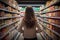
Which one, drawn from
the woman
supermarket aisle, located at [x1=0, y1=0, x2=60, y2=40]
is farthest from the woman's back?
supermarket aisle, located at [x1=0, y1=0, x2=60, y2=40]

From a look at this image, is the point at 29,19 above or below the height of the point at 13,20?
above

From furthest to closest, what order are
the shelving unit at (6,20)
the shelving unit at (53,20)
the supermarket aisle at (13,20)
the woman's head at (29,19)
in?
the shelving unit at (53,20), the supermarket aisle at (13,20), the shelving unit at (6,20), the woman's head at (29,19)

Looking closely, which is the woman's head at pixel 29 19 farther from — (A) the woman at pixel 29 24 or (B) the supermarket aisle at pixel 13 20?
(B) the supermarket aisle at pixel 13 20

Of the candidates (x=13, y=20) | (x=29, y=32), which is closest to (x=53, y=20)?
(x=29, y=32)

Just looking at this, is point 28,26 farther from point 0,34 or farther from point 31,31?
point 0,34

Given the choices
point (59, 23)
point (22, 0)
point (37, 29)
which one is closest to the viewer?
point (37, 29)

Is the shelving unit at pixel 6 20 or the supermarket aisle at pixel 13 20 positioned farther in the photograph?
the supermarket aisle at pixel 13 20

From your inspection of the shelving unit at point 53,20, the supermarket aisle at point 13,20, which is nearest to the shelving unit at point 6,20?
the supermarket aisle at point 13,20

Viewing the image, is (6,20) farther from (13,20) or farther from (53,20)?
(13,20)

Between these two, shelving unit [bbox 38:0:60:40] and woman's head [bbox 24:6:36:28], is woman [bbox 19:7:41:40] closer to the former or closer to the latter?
woman's head [bbox 24:6:36:28]

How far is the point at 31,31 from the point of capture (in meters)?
3.84

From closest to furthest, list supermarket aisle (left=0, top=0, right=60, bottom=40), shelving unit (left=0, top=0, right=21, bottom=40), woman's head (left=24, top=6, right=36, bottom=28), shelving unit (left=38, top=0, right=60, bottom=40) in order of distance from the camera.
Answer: woman's head (left=24, top=6, right=36, bottom=28)
shelving unit (left=0, top=0, right=21, bottom=40)
supermarket aisle (left=0, top=0, right=60, bottom=40)
shelving unit (left=38, top=0, right=60, bottom=40)

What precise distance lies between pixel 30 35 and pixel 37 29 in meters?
0.30

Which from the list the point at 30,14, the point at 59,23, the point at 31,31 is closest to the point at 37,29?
the point at 31,31
